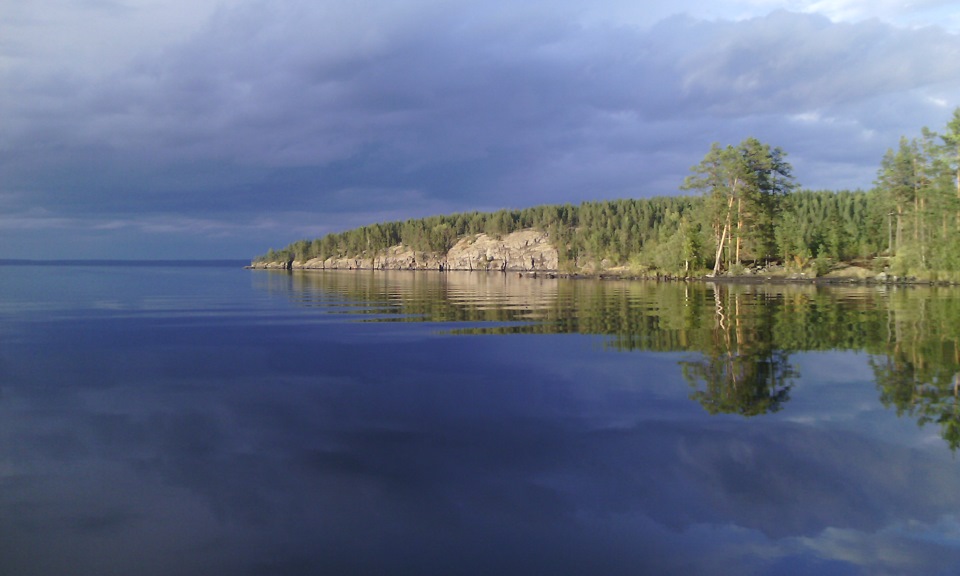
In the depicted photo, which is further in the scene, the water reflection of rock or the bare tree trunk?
the bare tree trunk

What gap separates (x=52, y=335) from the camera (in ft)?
95.4

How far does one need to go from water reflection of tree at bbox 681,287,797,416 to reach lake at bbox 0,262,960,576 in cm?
14

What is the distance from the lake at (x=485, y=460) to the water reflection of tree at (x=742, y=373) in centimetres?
14

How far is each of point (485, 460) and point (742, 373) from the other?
1015 cm


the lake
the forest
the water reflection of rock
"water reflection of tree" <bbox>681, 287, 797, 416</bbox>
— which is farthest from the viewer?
the forest

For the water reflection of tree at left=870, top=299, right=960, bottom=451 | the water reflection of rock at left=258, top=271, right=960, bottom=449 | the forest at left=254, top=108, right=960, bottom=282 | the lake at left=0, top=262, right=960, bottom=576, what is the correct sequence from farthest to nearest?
the forest at left=254, top=108, right=960, bottom=282 → the water reflection of rock at left=258, top=271, right=960, bottom=449 → the water reflection of tree at left=870, top=299, right=960, bottom=451 → the lake at left=0, top=262, right=960, bottom=576

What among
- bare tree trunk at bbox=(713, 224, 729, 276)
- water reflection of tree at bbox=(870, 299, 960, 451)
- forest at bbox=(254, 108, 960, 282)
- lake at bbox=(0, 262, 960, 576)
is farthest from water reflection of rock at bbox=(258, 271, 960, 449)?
bare tree trunk at bbox=(713, 224, 729, 276)

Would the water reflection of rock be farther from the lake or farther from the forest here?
the forest

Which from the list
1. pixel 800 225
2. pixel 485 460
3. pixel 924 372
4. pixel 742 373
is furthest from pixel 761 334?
pixel 800 225

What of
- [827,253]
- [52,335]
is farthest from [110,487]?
[827,253]

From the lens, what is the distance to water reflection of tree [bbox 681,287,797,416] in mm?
14742

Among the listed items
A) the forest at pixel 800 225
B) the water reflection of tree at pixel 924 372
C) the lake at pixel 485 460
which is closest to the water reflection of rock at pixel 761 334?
the water reflection of tree at pixel 924 372

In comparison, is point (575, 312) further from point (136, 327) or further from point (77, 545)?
point (77, 545)

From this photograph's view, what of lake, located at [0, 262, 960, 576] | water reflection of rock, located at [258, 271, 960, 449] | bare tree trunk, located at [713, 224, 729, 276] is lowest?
lake, located at [0, 262, 960, 576]
